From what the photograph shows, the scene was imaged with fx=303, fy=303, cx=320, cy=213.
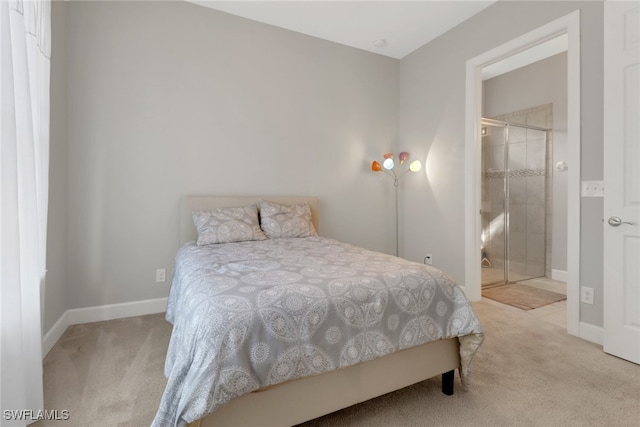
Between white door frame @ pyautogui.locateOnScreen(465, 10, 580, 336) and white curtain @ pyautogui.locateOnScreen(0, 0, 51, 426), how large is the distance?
130 inches

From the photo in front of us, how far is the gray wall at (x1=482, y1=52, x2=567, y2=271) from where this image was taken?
3.76 meters

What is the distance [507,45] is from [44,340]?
4.25m

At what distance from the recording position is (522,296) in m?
3.25

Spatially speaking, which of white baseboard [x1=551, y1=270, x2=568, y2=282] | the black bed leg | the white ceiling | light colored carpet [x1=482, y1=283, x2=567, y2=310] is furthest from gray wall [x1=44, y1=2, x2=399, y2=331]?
white baseboard [x1=551, y1=270, x2=568, y2=282]

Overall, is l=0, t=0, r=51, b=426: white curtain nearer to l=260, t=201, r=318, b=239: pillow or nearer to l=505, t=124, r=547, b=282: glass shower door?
l=260, t=201, r=318, b=239: pillow

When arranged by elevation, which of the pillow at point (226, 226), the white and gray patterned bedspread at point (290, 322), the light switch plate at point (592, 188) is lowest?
the white and gray patterned bedspread at point (290, 322)

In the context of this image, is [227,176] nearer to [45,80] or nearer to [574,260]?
[45,80]

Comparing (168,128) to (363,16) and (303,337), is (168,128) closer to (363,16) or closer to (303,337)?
(363,16)

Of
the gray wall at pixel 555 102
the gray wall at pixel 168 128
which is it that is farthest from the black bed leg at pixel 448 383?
the gray wall at pixel 555 102

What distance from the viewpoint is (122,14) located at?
103 inches

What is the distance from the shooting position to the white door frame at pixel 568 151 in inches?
88.9

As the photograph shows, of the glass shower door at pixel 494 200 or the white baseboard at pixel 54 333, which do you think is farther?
the glass shower door at pixel 494 200

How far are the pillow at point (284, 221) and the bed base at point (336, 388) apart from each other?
1632mm

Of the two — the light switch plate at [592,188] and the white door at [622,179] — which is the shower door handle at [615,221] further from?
the light switch plate at [592,188]
